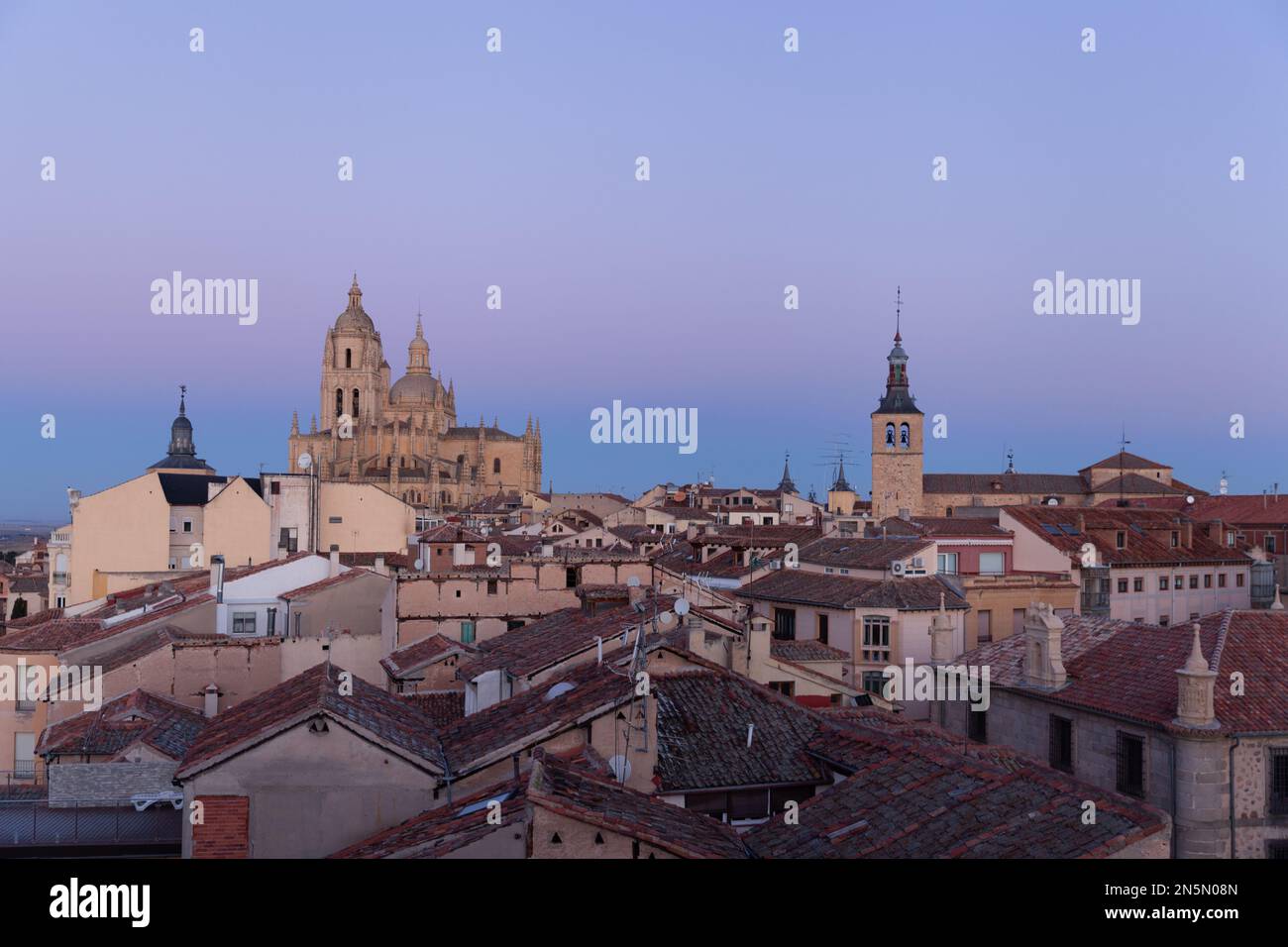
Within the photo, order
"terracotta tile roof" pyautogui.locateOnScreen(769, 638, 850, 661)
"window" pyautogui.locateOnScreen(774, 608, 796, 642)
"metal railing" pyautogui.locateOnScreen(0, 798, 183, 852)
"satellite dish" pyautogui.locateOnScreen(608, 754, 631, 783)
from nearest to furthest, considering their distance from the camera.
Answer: "satellite dish" pyautogui.locateOnScreen(608, 754, 631, 783)
"metal railing" pyautogui.locateOnScreen(0, 798, 183, 852)
"terracotta tile roof" pyautogui.locateOnScreen(769, 638, 850, 661)
"window" pyautogui.locateOnScreen(774, 608, 796, 642)

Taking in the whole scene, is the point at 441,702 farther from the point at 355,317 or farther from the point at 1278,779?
the point at 355,317

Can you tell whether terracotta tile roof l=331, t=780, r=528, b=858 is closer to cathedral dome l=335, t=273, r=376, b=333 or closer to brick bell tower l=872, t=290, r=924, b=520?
brick bell tower l=872, t=290, r=924, b=520

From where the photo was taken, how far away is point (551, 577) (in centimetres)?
2158

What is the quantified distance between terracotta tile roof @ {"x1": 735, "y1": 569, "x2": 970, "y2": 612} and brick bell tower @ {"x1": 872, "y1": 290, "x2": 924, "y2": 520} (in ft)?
182

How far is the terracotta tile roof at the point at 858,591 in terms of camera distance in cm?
2498

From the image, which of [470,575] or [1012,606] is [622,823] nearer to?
[470,575]

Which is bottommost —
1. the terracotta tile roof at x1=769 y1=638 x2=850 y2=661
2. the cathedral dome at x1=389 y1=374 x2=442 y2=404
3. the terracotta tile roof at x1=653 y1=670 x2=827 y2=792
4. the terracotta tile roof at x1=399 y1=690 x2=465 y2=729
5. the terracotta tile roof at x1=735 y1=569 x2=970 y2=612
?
the terracotta tile roof at x1=769 y1=638 x2=850 y2=661

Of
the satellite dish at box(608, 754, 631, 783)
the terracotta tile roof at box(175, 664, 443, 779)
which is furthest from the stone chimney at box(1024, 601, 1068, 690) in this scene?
the terracotta tile roof at box(175, 664, 443, 779)

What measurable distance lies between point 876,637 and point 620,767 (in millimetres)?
16141

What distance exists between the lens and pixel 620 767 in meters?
9.50

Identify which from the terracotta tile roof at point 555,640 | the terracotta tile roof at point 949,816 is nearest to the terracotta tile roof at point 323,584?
the terracotta tile roof at point 555,640

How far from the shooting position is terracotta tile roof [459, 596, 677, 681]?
543 inches

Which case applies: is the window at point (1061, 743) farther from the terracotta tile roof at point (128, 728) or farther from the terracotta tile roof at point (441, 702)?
the terracotta tile roof at point (128, 728)
